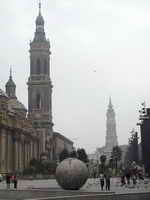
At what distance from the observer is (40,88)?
144m

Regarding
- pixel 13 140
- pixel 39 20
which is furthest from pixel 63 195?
pixel 39 20

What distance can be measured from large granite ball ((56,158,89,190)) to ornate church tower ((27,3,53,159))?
112 metres

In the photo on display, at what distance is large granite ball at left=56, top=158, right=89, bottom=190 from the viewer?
3088 centimetres

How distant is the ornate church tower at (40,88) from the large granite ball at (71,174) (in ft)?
366

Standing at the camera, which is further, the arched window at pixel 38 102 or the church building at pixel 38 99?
the arched window at pixel 38 102

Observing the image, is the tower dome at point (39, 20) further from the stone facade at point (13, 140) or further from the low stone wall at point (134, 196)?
the low stone wall at point (134, 196)

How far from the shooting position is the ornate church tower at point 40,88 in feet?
473

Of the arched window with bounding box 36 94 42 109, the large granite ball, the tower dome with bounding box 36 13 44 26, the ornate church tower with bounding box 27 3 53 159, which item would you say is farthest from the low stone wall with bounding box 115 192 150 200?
the tower dome with bounding box 36 13 44 26

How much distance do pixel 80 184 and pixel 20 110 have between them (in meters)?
97.7

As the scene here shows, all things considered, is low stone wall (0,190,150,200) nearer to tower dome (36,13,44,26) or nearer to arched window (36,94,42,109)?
arched window (36,94,42,109)

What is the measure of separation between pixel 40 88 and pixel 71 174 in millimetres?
114117

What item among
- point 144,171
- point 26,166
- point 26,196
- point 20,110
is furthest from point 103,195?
point 20,110

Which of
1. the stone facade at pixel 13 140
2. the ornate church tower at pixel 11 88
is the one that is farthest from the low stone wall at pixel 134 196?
the ornate church tower at pixel 11 88

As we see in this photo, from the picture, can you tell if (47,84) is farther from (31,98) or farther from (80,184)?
(80,184)
